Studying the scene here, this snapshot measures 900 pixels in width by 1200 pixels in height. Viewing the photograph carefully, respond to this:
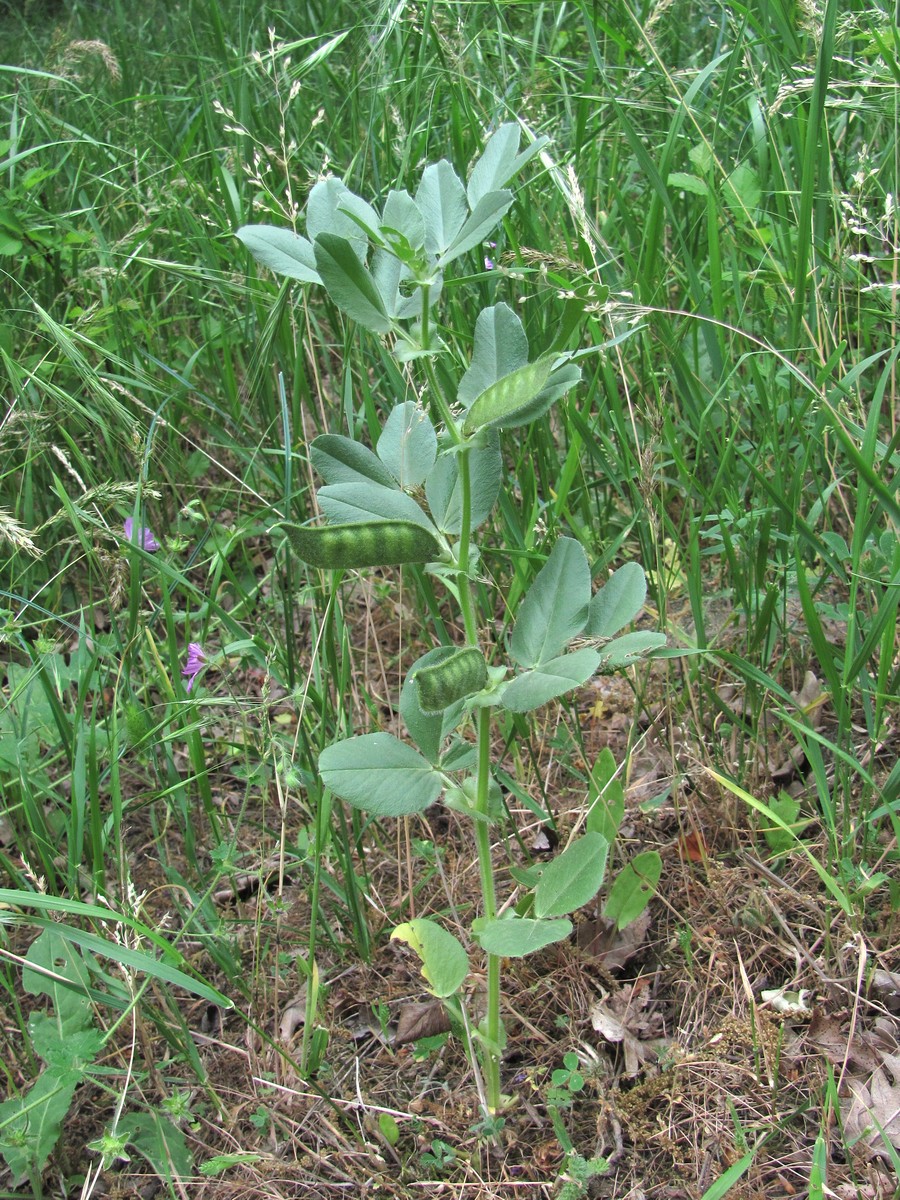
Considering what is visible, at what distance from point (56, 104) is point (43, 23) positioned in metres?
2.84

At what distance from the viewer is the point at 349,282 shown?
1093mm

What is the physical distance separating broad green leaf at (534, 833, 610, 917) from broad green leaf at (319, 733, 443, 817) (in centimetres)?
17

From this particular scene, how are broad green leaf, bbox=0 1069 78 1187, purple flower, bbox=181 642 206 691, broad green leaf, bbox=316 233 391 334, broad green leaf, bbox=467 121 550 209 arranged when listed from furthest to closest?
purple flower, bbox=181 642 206 691, broad green leaf, bbox=0 1069 78 1187, broad green leaf, bbox=467 121 550 209, broad green leaf, bbox=316 233 391 334

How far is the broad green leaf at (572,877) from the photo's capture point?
48.1 inches

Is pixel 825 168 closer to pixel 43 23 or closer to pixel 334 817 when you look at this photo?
pixel 334 817

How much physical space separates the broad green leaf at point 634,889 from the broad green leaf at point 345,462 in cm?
69

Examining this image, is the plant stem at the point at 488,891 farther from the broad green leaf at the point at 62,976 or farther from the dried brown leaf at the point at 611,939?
the broad green leaf at the point at 62,976

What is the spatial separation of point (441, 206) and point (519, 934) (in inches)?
32.4

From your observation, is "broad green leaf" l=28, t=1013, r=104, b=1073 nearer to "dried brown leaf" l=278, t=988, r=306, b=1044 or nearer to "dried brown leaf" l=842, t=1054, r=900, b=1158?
"dried brown leaf" l=278, t=988, r=306, b=1044

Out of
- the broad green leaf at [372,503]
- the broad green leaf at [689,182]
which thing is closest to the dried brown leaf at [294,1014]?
the broad green leaf at [372,503]

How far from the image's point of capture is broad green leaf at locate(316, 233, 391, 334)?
104cm

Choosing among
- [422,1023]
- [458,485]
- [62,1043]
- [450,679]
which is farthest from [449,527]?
[62,1043]

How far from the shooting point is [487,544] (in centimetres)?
192

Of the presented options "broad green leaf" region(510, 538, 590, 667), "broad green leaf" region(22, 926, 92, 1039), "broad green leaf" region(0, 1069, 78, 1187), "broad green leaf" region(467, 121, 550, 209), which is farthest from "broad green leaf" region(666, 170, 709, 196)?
"broad green leaf" region(0, 1069, 78, 1187)
